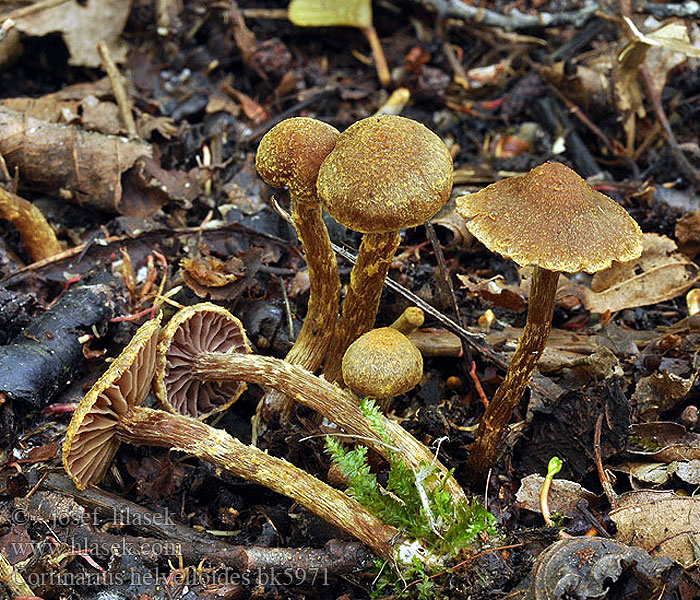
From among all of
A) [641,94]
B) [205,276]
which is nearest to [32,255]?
[205,276]

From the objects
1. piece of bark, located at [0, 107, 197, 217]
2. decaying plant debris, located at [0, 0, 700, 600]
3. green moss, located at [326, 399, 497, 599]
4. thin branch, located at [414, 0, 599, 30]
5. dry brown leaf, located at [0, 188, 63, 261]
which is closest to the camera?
green moss, located at [326, 399, 497, 599]

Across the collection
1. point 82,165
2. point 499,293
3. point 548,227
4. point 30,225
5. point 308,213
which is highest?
point 548,227

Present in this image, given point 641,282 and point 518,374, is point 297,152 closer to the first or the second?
point 518,374

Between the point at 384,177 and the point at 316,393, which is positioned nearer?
the point at 384,177

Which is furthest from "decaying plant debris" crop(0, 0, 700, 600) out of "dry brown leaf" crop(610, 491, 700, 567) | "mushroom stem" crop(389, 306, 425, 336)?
"mushroom stem" crop(389, 306, 425, 336)

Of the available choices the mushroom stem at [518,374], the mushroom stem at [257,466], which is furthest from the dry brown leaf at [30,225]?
the mushroom stem at [518,374]

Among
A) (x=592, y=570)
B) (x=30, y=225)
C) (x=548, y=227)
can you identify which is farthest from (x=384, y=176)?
(x=30, y=225)

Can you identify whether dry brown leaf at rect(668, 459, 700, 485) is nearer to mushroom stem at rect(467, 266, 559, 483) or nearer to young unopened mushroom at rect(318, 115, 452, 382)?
mushroom stem at rect(467, 266, 559, 483)

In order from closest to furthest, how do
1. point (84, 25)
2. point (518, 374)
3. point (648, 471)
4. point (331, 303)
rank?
point (518, 374), point (648, 471), point (331, 303), point (84, 25)
